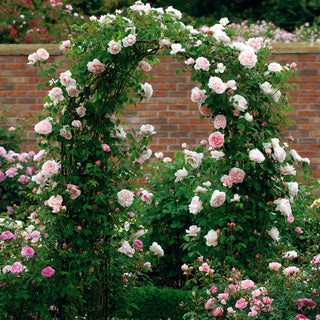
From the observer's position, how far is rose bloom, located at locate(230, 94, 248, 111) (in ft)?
11.2

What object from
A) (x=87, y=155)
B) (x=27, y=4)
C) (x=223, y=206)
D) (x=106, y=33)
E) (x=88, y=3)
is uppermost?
A: (x=88, y=3)

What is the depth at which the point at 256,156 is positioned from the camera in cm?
343

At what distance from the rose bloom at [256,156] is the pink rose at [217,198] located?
28cm

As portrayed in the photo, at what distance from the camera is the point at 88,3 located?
1124cm

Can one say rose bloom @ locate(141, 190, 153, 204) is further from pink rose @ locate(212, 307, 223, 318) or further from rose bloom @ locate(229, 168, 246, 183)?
pink rose @ locate(212, 307, 223, 318)

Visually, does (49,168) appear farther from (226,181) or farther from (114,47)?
(226,181)

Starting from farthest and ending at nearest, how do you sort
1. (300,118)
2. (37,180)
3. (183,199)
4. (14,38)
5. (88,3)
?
(88,3) < (14,38) < (300,118) < (183,199) < (37,180)

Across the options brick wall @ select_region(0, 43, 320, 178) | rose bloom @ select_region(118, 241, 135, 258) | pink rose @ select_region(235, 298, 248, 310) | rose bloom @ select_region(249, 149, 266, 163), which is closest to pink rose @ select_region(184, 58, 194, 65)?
rose bloom @ select_region(249, 149, 266, 163)

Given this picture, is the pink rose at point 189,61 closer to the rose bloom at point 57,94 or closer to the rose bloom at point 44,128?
the rose bloom at point 57,94

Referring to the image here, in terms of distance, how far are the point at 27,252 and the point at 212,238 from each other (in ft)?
3.64

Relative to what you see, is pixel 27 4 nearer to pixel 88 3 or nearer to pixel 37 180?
pixel 88 3

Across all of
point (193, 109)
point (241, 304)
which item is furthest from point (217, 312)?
point (193, 109)

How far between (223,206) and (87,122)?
39.1 inches

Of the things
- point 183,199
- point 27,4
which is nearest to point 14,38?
point 27,4
